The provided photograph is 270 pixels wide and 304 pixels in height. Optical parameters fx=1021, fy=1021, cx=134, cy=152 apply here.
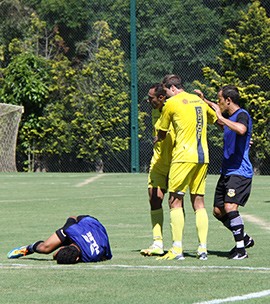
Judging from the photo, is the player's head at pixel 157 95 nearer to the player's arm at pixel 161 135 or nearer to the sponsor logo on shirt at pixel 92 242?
the player's arm at pixel 161 135

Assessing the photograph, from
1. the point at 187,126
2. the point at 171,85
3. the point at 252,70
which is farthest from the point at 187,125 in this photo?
the point at 252,70

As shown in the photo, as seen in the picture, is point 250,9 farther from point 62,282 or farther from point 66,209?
point 62,282

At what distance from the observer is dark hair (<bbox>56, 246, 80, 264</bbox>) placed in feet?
32.1

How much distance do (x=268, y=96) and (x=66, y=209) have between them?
42.6 feet

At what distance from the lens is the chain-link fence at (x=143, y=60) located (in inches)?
1220

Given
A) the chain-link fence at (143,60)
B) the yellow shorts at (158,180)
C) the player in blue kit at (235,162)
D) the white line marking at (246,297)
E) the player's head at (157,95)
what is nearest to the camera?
the white line marking at (246,297)

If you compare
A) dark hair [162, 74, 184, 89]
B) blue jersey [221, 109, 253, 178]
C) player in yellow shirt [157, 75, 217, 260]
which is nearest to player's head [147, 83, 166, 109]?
dark hair [162, 74, 184, 89]

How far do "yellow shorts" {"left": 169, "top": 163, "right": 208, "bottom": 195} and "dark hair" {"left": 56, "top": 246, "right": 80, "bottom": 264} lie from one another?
118 centimetres

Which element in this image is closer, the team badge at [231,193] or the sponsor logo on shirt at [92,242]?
the sponsor logo on shirt at [92,242]

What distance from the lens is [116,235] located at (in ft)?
42.7

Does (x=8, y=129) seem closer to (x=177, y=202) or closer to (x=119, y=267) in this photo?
(x=177, y=202)

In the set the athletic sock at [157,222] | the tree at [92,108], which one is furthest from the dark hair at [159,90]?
the tree at [92,108]

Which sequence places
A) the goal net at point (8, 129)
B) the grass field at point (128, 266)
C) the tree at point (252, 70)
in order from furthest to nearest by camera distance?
the goal net at point (8, 129)
the tree at point (252, 70)
the grass field at point (128, 266)

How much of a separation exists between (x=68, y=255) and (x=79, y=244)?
0.21m
